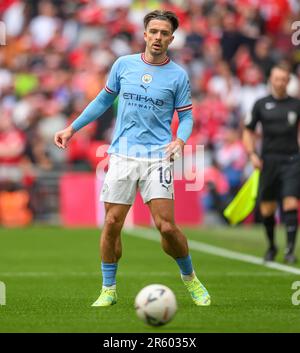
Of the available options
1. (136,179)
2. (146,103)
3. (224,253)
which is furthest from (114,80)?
(224,253)

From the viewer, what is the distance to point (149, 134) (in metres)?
9.57

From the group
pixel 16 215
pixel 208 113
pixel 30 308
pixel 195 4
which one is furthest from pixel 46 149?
pixel 30 308

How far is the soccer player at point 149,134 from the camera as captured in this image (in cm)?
952

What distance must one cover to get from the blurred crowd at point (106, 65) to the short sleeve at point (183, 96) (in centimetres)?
1341

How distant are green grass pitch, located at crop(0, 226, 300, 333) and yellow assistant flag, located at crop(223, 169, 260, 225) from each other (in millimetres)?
609

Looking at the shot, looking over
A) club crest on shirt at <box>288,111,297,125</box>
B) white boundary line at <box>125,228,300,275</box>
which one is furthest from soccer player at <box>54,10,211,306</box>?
club crest on shirt at <box>288,111,297,125</box>

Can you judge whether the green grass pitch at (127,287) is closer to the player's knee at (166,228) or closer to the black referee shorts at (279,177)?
the player's knee at (166,228)

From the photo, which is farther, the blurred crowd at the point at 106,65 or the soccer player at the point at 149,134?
the blurred crowd at the point at 106,65

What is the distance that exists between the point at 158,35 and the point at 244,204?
611cm

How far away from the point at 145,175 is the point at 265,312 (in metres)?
1.55

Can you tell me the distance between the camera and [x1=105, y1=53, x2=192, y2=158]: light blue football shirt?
31.3ft

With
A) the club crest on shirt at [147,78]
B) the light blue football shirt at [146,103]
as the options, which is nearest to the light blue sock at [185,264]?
the light blue football shirt at [146,103]

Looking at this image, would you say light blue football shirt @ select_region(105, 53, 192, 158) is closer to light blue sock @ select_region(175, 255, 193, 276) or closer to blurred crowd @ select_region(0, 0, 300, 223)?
light blue sock @ select_region(175, 255, 193, 276)

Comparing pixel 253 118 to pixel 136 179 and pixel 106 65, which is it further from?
pixel 106 65
